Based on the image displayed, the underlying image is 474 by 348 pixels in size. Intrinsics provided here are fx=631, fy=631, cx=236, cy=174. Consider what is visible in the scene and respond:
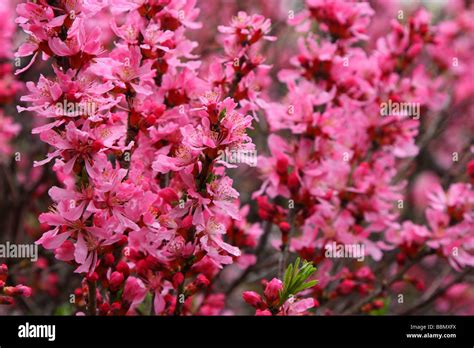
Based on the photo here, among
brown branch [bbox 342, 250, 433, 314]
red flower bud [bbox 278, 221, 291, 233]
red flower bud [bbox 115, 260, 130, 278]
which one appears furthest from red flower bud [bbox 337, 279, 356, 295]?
red flower bud [bbox 115, 260, 130, 278]

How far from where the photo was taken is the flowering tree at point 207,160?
1.72m

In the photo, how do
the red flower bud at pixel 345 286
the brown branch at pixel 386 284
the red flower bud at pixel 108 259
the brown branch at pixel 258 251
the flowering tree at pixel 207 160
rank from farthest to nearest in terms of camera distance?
1. the brown branch at pixel 258 251
2. the brown branch at pixel 386 284
3. the red flower bud at pixel 345 286
4. the red flower bud at pixel 108 259
5. the flowering tree at pixel 207 160

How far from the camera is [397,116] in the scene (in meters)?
2.60

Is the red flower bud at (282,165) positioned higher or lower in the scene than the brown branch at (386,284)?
higher

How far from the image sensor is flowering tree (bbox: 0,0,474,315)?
1.72m

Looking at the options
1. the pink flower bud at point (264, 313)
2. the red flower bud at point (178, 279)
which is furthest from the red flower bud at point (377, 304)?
the red flower bud at point (178, 279)

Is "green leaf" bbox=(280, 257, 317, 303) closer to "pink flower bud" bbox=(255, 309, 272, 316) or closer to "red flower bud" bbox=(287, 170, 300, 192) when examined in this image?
"pink flower bud" bbox=(255, 309, 272, 316)

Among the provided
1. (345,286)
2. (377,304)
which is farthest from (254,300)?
(377,304)

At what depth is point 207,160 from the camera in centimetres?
172

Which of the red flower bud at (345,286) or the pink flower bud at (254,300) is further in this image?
the red flower bud at (345,286)

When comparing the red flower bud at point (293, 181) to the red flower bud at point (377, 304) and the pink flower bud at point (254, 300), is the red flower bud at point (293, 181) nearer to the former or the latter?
the pink flower bud at point (254, 300)

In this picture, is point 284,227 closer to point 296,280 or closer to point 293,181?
point 293,181

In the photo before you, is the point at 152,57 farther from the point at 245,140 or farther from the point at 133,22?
the point at 245,140
